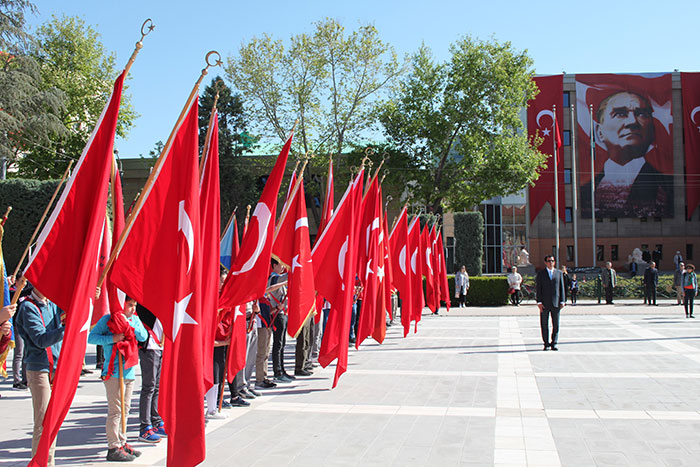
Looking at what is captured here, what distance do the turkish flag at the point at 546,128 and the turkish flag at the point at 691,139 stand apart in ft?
35.3

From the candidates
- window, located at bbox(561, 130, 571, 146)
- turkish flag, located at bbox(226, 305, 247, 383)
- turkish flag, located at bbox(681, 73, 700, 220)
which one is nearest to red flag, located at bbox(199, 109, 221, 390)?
turkish flag, located at bbox(226, 305, 247, 383)

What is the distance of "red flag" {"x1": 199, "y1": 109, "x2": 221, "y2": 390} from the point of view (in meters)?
5.87

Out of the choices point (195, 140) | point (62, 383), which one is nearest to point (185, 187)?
point (195, 140)

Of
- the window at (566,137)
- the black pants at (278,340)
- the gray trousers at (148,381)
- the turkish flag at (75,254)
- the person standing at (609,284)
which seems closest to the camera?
the turkish flag at (75,254)

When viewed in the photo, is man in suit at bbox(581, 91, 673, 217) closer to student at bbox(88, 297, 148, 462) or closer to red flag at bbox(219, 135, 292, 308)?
red flag at bbox(219, 135, 292, 308)

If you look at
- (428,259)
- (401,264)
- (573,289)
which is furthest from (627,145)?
(401,264)

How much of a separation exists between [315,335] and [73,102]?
1371 inches

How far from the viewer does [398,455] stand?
6.38 meters

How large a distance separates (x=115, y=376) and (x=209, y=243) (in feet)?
5.93

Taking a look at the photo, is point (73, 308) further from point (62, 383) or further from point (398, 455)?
point (398, 455)

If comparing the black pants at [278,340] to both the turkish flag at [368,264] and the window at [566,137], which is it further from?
the window at [566,137]

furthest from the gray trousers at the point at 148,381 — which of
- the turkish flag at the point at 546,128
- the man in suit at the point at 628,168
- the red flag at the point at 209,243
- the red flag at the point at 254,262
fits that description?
the man in suit at the point at 628,168

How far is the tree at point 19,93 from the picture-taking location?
25297mm

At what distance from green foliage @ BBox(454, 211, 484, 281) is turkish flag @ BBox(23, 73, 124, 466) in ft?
100
